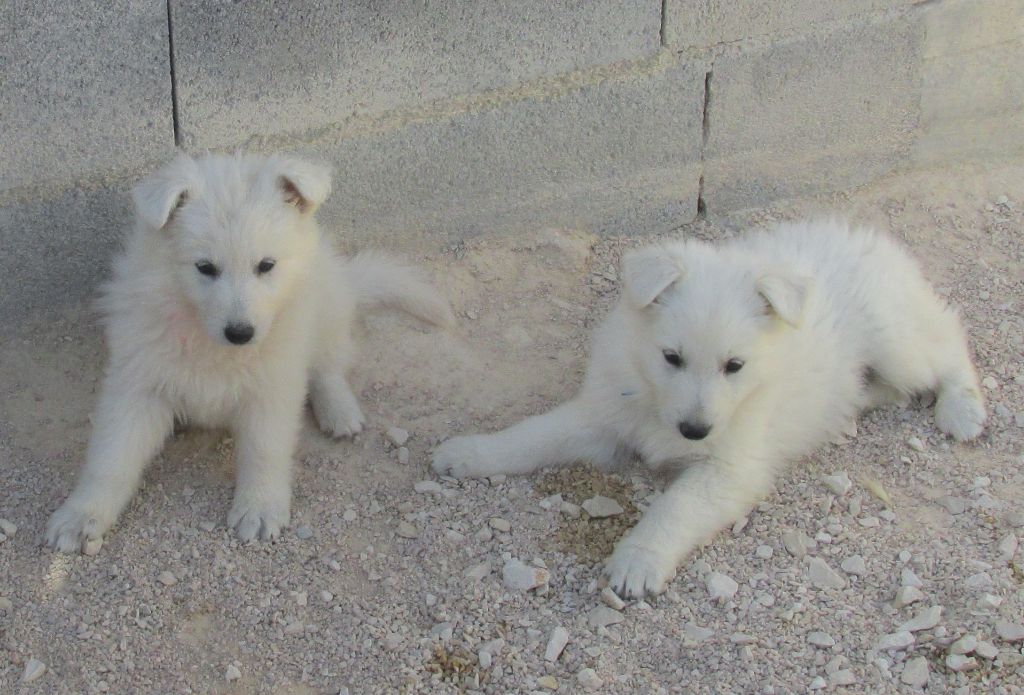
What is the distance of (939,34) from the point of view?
19.2 ft

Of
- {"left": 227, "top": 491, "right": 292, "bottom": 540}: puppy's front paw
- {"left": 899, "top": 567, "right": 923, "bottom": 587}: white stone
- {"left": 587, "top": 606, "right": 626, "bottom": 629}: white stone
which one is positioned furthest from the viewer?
{"left": 227, "top": 491, "right": 292, "bottom": 540}: puppy's front paw

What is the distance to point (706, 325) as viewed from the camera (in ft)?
13.4

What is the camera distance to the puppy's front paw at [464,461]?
4.53 metres

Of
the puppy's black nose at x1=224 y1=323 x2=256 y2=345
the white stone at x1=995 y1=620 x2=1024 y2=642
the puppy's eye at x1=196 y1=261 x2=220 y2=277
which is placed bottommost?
the white stone at x1=995 y1=620 x2=1024 y2=642

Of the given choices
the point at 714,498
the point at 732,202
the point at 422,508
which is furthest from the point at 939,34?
the point at 422,508

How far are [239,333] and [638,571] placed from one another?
1.37m

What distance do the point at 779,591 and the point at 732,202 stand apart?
2318 millimetres

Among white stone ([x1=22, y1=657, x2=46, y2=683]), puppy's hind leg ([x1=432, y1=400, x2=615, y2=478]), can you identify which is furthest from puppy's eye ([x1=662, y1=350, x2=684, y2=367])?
white stone ([x1=22, y1=657, x2=46, y2=683])

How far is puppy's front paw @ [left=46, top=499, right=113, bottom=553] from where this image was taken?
4.13 meters

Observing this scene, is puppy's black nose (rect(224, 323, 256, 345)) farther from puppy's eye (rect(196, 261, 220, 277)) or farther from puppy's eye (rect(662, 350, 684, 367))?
puppy's eye (rect(662, 350, 684, 367))

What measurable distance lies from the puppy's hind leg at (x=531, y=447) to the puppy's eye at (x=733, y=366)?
0.58 metres

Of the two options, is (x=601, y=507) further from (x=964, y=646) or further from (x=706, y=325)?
(x=964, y=646)

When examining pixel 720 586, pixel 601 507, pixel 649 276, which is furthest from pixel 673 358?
pixel 720 586

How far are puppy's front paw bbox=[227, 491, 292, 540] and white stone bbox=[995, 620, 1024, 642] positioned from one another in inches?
84.4
